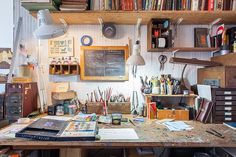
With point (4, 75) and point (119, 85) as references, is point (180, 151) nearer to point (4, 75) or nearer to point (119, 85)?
point (119, 85)

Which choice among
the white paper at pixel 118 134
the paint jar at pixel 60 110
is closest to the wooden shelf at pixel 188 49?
the white paper at pixel 118 134

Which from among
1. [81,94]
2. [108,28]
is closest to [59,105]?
[81,94]

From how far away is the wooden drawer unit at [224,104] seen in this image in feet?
5.97

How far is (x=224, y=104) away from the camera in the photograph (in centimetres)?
183

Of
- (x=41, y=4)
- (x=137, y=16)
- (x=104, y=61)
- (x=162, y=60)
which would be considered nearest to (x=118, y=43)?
(x=104, y=61)

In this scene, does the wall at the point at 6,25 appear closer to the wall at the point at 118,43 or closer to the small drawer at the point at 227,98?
the wall at the point at 118,43

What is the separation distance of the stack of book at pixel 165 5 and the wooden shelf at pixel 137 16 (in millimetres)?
45

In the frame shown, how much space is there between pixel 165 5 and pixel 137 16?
28 cm

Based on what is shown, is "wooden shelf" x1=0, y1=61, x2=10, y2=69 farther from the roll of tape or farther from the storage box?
the roll of tape

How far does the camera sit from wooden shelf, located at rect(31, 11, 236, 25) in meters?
1.95

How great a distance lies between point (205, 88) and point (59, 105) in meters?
1.45

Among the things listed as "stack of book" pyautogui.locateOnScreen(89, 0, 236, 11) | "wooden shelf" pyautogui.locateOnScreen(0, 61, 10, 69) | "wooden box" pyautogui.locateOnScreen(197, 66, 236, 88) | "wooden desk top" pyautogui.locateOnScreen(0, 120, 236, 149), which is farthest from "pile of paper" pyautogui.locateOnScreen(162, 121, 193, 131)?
"wooden shelf" pyautogui.locateOnScreen(0, 61, 10, 69)

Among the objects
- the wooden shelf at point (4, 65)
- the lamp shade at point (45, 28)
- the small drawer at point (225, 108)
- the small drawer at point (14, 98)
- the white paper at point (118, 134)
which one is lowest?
the white paper at point (118, 134)

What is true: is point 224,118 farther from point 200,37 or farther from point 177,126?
point 200,37
